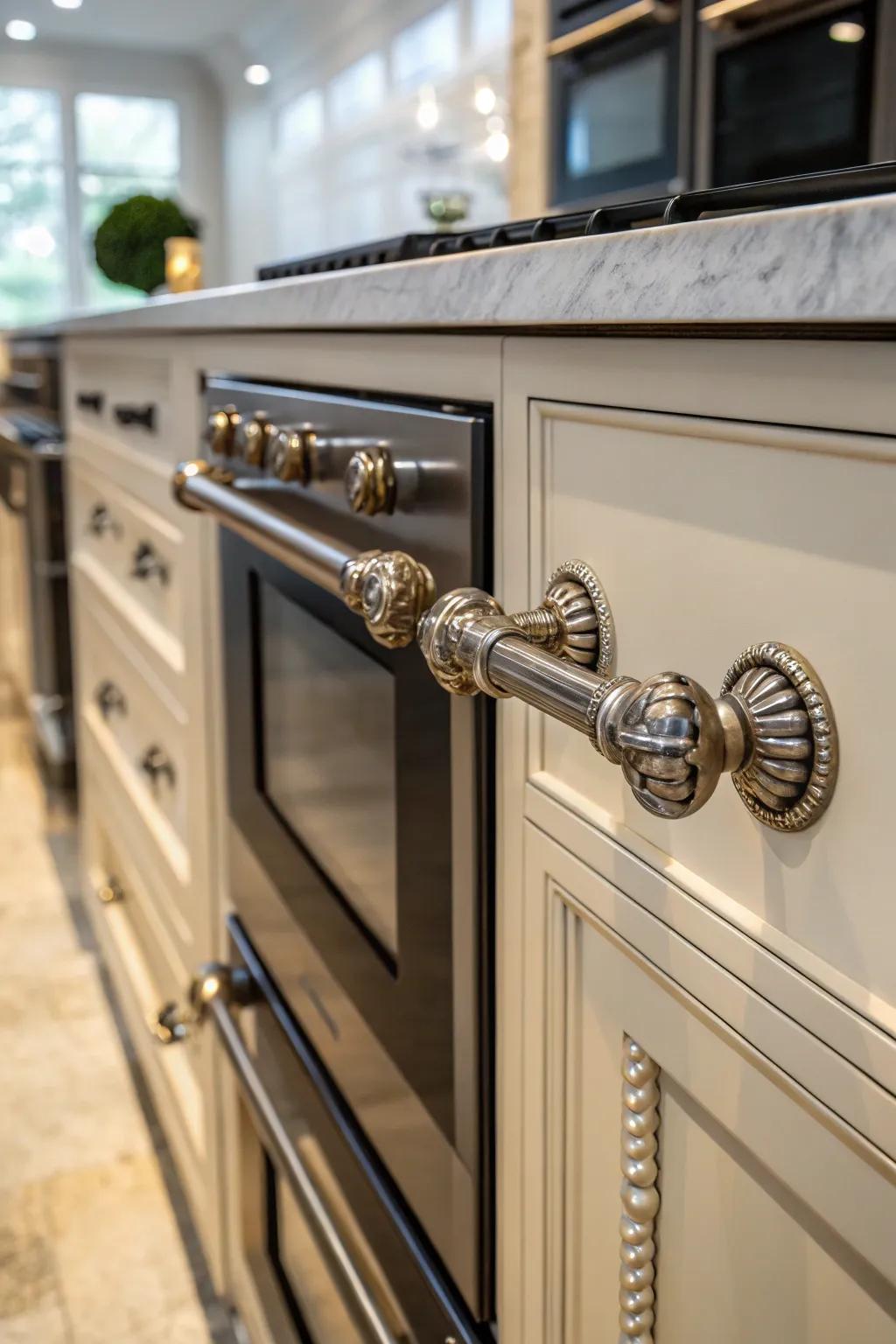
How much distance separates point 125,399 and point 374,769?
853 millimetres

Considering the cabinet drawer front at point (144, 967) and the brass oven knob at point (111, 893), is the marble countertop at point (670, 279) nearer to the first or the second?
the cabinet drawer front at point (144, 967)

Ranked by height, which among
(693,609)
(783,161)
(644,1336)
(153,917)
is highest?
(783,161)

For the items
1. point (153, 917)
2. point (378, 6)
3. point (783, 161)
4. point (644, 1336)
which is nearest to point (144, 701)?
point (153, 917)

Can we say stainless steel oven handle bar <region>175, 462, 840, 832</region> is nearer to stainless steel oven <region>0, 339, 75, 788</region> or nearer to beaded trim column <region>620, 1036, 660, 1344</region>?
beaded trim column <region>620, 1036, 660, 1344</region>

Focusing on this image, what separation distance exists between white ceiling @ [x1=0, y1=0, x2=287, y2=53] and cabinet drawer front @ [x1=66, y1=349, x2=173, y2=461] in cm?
493

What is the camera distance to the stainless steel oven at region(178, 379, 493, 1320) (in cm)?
53

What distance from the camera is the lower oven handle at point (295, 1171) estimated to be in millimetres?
702

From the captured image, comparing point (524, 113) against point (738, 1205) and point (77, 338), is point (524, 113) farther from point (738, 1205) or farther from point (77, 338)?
point (738, 1205)

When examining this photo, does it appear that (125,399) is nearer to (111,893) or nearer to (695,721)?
(111,893)

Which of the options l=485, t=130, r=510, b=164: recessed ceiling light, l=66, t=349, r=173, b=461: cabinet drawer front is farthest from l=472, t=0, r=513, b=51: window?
l=66, t=349, r=173, b=461: cabinet drawer front

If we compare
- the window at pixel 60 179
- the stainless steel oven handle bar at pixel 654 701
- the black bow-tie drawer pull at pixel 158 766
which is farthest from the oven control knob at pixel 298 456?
the window at pixel 60 179

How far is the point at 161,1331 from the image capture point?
1.17 meters

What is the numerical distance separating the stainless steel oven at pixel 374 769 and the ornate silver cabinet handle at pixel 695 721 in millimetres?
124

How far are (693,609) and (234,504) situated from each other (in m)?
0.43
